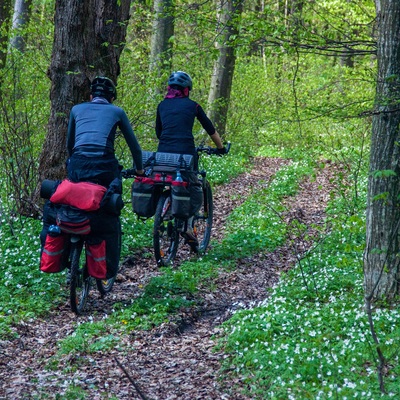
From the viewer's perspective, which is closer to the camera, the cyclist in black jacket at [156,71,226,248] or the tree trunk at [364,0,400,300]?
the tree trunk at [364,0,400,300]

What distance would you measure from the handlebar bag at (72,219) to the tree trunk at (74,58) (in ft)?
10.7

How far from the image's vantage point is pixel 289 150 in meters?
23.3

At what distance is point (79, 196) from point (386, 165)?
3186mm

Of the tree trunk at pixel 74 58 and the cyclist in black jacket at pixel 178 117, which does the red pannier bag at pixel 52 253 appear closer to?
the cyclist in black jacket at pixel 178 117

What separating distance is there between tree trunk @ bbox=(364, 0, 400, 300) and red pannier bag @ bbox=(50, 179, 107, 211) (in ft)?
9.33

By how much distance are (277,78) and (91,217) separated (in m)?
19.3

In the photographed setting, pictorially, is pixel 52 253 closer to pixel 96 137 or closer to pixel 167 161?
pixel 96 137

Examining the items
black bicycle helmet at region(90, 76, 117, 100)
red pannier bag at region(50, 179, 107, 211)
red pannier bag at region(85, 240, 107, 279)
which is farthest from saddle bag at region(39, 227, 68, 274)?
black bicycle helmet at region(90, 76, 117, 100)

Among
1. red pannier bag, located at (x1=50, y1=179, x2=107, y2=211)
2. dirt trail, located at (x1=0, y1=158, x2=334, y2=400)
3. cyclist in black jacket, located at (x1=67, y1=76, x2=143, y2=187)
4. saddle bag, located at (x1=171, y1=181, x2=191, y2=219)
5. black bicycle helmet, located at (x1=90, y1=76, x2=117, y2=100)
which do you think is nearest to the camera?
dirt trail, located at (x1=0, y1=158, x2=334, y2=400)

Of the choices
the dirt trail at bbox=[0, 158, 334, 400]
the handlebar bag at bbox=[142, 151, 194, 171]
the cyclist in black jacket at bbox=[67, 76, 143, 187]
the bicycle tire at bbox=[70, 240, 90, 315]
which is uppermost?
the cyclist in black jacket at bbox=[67, 76, 143, 187]

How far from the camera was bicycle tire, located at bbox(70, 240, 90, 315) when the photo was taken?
272 inches

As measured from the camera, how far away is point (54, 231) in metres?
6.79

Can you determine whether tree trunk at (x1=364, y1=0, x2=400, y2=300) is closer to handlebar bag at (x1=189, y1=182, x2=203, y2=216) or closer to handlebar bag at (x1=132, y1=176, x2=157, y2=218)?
handlebar bag at (x1=189, y1=182, x2=203, y2=216)

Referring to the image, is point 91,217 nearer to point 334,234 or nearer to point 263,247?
point 263,247
